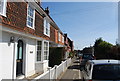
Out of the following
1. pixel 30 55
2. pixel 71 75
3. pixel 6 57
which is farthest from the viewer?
pixel 71 75

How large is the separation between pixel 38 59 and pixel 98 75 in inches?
357

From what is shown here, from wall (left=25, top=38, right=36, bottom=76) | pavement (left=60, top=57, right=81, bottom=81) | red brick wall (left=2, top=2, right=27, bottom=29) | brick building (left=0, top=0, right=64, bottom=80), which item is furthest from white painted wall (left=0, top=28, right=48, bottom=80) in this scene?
pavement (left=60, top=57, right=81, bottom=81)

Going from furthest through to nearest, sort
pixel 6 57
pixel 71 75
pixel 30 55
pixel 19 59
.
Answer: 1. pixel 71 75
2. pixel 30 55
3. pixel 19 59
4. pixel 6 57

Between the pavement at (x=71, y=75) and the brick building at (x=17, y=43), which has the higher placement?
the brick building at (x=17, y=43)

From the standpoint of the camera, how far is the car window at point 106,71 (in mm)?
4672

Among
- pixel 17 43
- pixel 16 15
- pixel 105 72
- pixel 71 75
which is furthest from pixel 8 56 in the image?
pixel 71 75

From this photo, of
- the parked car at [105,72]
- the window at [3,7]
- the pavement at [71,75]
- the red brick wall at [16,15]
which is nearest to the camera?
the parked car at [105,72]

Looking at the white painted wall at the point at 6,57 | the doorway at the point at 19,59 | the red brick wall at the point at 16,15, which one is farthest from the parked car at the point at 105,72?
the doorway at the point at 19,59

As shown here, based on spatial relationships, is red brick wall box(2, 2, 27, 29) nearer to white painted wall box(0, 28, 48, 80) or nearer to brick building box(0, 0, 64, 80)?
brick building box(0, 0, 64, 80)

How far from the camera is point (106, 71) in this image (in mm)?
4840

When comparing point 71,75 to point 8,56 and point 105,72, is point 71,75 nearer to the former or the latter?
point 8,56

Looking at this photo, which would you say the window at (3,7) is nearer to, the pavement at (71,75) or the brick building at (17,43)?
the brick building at (17,43)

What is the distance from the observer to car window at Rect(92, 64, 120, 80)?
4672 millimetres

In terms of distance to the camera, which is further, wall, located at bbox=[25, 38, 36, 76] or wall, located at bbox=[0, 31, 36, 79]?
wall, located at bbox=[25, 38, 36, 76]
